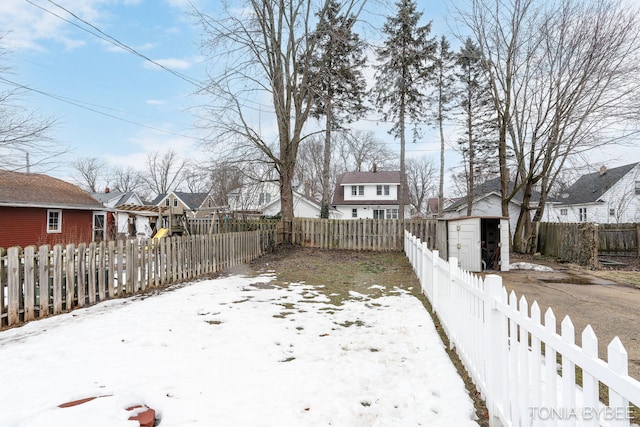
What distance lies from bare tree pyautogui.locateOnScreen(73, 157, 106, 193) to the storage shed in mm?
52118

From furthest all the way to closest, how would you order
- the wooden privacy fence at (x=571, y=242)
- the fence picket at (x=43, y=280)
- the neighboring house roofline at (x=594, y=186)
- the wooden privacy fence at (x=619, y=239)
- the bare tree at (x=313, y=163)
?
the bare tree at (x=313, y=163)
the neighboring house roofline at (x=594, y=186)
the wooden privacy fence at (x=619, y=239)
the wooden privacy fence at (x=571, y=242)
the fence picket at (x=43, y=280)

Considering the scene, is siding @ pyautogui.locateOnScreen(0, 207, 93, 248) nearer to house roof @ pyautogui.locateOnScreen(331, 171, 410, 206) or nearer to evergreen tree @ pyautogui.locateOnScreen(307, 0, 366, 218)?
evergreen tree @ pyautogui.locateOnScreen(307, 0, 366, 218)

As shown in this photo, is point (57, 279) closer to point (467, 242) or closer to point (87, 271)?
point (87, 271)

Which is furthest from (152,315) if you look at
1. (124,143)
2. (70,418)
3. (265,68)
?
(124,143)

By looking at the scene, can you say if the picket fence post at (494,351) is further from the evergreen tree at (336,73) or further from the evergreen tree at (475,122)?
the evergreen tree at (475,122)

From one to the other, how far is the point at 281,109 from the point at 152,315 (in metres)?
9.97

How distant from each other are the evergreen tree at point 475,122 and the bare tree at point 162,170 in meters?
41.1

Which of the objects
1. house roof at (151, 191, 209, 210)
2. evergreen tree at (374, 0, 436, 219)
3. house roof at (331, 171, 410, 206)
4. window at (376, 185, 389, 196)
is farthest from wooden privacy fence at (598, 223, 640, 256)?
house roof at (151, 191, 209, 210)

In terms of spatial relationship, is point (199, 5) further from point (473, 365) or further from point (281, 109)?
point (473, 365)

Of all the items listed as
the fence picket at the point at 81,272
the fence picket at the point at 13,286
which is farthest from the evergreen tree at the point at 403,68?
the fence picket at the point at 13,286

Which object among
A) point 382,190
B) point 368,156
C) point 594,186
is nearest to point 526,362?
point 382,190

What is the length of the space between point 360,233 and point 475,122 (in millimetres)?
12081

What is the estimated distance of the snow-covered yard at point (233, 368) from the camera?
233 cm

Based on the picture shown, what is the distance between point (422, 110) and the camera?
20750 mm
